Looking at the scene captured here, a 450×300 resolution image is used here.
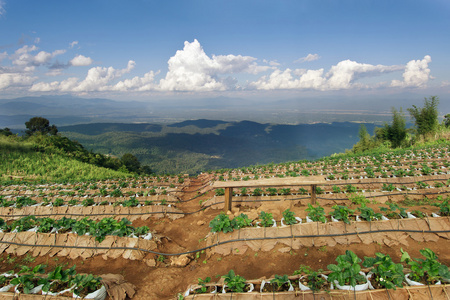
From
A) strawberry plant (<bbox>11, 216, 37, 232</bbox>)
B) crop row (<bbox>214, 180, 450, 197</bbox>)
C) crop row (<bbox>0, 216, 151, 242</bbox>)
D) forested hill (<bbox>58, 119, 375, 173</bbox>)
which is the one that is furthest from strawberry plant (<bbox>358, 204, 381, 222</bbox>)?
forested hill (<bbox>58, 119, 375, 173</bbox>)

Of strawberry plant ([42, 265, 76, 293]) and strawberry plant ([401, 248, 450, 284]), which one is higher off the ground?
strawberry plant ([401, 248, 450, 284])

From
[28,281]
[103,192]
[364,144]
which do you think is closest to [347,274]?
[28,281]

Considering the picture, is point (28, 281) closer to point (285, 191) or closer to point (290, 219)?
point (290, 219)

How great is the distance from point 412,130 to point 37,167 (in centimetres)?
4781

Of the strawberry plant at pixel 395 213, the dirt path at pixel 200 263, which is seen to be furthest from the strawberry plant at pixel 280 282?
the strawberry plant at pixel 395 213

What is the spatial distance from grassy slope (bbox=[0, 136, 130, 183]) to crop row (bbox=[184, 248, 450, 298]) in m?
20.2

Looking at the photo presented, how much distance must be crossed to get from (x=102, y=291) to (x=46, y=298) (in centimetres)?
99

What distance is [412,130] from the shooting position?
3139 centimetres

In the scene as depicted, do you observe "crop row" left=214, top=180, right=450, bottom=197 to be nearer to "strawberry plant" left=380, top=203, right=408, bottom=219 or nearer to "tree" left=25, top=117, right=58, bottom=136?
"strawberry plant" left=380, top=203, right=408, bottom=219

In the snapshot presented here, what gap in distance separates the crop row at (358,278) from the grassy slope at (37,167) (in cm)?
2023

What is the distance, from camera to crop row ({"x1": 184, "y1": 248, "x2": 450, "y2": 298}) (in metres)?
3.65

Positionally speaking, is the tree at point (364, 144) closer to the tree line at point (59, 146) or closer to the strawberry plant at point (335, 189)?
the strawberry plant at point (335, 189)

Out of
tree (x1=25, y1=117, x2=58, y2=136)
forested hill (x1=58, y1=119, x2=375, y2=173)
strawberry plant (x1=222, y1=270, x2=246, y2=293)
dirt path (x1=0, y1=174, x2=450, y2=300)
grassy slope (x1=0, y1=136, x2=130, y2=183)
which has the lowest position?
forested hill (x1=58, y1=119, x2=375, y2=173)

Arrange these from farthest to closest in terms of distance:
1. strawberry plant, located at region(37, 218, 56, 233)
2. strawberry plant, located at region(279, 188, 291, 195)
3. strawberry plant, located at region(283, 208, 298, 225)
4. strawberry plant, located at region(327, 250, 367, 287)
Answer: strawberry plant, located at region(279, 188, 291, 195) → strawberry plant, located at region(37, 218, 56, 233) → strawberry plant, located at region(283, 208, 298, 225) → strawberry plant, located at region(327, 250, 367, 287)
